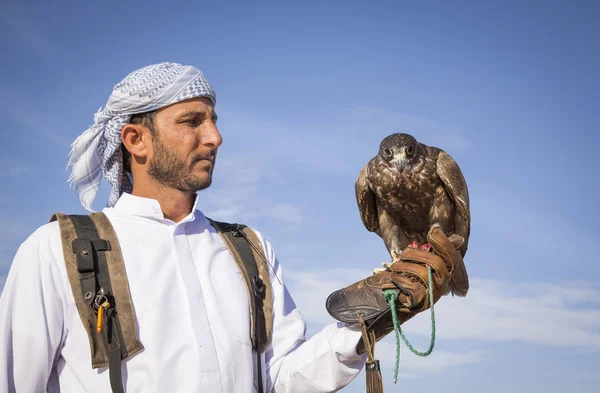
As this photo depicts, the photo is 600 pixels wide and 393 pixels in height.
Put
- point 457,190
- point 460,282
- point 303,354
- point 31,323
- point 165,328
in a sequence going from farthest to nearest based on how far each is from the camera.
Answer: point 460,282 < point 457,190 < point 303,354 < point 165,328 < point 31,323

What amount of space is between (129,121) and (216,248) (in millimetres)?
785

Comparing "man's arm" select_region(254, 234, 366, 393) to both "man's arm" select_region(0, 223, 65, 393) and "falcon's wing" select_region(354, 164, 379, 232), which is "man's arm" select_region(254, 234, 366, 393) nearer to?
"man's arm" select_region(0, 223, 65, 393)

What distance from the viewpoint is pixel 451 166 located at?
4246 mm

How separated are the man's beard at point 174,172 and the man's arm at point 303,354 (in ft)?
1.85

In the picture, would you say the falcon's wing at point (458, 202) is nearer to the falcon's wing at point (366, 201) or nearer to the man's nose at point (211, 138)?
the falcon's wing at point (366, 201)

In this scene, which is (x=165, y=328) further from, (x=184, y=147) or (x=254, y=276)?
(x=184, y=147)

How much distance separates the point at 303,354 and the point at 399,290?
0.56 metres

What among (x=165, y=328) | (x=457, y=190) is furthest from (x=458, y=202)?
(x=165, y=328)

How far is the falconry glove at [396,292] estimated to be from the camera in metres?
2.57

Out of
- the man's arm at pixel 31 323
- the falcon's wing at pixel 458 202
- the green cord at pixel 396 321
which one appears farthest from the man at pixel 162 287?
the falcon's wing at pixel 458 202

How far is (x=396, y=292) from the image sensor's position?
2.60m

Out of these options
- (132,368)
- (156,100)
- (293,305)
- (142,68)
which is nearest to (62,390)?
(132,368)

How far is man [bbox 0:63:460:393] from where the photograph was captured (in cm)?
243

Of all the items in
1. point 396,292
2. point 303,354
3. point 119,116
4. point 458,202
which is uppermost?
point 458,202
